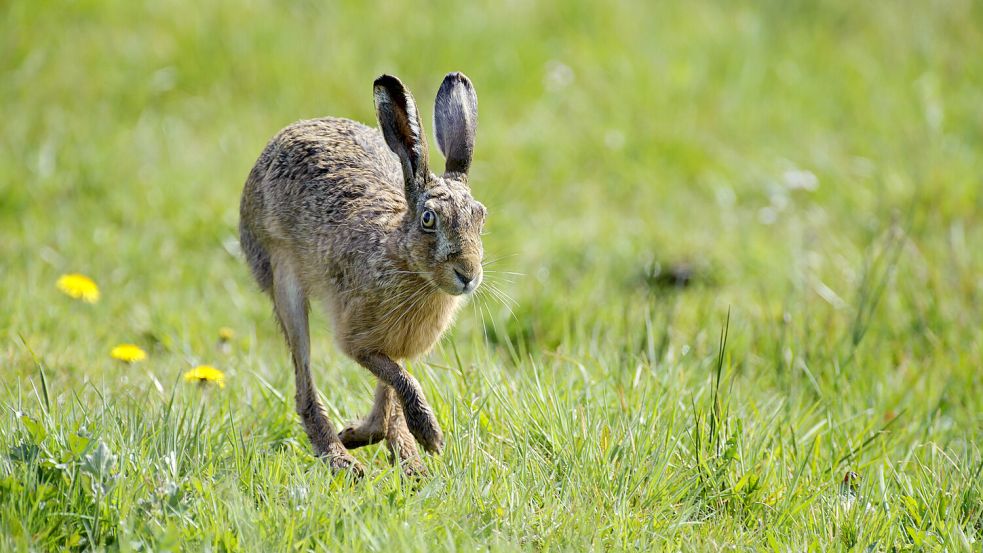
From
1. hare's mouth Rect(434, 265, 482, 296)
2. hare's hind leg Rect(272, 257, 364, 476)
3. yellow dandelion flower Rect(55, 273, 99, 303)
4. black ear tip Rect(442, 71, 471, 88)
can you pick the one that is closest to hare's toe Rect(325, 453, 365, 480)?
hare's hind leg Rect(272, 257, 364, 476)

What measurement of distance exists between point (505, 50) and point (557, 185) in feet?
4.42

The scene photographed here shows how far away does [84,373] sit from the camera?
4.61 m

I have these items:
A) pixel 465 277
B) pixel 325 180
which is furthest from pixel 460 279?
pixel 325 180

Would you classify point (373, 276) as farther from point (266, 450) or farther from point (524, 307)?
point (524, 307)

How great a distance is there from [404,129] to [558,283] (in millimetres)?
2353

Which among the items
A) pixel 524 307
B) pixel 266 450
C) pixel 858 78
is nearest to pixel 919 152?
pixel 858 78

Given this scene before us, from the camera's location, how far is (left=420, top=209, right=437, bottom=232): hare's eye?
399 cm

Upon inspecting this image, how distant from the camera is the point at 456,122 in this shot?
4316 mm

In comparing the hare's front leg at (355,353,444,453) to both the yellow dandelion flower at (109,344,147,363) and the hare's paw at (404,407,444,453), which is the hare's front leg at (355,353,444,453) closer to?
the hare's paw at (404,407,444,453)

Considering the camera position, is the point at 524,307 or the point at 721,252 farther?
the point at 721,252

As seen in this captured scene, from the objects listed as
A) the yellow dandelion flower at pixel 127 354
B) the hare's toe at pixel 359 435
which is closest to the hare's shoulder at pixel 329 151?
the yellow dandelion flower at pixel 127 354

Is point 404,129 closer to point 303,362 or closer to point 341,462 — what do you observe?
point 303,362

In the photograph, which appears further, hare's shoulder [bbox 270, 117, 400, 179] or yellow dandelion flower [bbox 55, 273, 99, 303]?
yellow dandelion flower [bbox 55, 273, 99, 303]

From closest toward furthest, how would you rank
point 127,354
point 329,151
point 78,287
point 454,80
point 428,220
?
point 428,220 → point 454,80 → point 127,354 → point 329,151 → point 78,287
